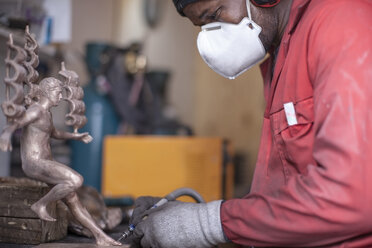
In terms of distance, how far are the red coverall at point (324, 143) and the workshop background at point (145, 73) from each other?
1027 millimetres

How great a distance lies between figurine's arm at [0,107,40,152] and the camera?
83cm

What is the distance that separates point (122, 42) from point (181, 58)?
685 mm

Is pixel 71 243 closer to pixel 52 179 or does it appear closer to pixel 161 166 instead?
pixel 52 179

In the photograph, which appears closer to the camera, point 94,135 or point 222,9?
point 222,9

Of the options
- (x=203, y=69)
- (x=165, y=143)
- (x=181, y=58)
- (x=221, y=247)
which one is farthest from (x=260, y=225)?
(x=181, y=58)

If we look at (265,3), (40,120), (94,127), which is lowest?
(94,127)

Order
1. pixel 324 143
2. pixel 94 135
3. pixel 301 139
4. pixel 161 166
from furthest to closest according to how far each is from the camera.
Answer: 1. pixel 94 135
2. pixel 161 166
3. pixel 301 139
4. pixel 324 143

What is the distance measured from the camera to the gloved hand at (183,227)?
943mm

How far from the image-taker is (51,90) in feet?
3.22

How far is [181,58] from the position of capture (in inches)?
183

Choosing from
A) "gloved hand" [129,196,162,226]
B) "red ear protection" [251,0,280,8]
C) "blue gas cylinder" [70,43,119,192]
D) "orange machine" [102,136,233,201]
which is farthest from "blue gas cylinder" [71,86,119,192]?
"red ear protection" [251,0,280,8]

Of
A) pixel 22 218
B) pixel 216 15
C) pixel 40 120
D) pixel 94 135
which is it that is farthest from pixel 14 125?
→ pixel 94 135

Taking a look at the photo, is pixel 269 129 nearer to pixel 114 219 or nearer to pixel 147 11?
pixel 114 219

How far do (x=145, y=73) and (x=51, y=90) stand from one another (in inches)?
100
